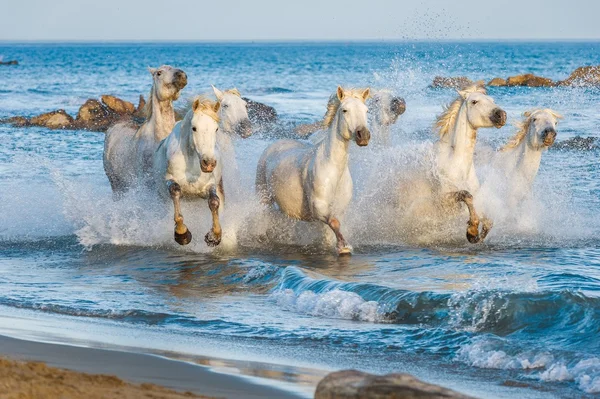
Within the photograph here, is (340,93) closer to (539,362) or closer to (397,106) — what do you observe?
(397,106)

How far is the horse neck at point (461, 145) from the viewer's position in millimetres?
11008

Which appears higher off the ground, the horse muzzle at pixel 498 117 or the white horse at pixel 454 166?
the horse muzzle at pixel 498 117

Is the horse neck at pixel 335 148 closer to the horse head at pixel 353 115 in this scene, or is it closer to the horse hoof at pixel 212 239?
the horse head at pixel 353 115

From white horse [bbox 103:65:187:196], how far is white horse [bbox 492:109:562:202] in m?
3.75

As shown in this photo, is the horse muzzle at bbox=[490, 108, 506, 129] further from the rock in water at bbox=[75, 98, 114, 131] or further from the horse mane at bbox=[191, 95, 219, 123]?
the rock in water at bbox=[75, 98, 114, 131]

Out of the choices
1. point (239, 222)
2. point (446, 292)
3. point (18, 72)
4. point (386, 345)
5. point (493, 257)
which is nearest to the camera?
point (386, 345)

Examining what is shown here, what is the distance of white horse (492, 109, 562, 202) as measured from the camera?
1163cm

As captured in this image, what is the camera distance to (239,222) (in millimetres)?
11102

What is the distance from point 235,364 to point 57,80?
54.7 m

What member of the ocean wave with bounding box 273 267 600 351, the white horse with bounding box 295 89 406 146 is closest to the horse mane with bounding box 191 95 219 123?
the ocean wave with bounding box 273 267 600 351

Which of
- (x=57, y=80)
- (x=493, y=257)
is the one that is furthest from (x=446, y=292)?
(x=57, y=80)

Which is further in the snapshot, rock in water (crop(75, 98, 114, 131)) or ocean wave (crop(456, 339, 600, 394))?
rock in water (crop(75, 98, 114, 131))

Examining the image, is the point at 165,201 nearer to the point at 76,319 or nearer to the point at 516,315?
the point at 76,319

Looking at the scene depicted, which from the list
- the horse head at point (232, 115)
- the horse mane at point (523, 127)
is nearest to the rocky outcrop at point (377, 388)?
the horse head at point (232, 115)
